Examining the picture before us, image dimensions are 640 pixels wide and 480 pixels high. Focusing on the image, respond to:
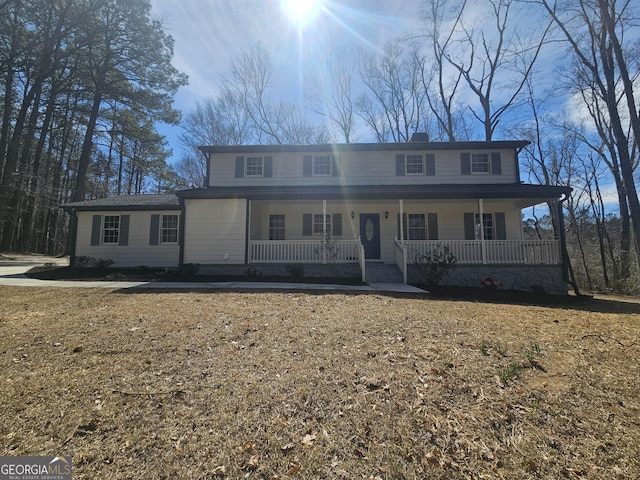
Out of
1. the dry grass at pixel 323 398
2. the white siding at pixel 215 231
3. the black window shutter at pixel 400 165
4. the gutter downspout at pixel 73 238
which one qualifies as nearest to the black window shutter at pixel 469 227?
the black window shutter at pixel 400 165

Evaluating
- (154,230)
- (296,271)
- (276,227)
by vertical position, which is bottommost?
(296,271)

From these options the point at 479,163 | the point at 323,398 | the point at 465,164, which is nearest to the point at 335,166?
the point at 465,164

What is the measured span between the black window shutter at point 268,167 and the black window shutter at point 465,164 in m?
9.12

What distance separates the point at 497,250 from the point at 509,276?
104 cm

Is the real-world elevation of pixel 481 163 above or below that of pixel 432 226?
above

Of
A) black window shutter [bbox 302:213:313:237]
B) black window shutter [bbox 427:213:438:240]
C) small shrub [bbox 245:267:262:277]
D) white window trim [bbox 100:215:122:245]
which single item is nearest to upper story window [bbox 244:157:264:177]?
black window shutter [bbox 302:213:313:237]

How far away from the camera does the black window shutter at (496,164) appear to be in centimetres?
1419

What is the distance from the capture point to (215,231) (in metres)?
12.0

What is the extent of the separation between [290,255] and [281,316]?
6.50 meters

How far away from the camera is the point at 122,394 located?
2.76m

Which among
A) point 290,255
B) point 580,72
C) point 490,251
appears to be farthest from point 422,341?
point 580,72

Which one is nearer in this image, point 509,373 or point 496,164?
point 509,373

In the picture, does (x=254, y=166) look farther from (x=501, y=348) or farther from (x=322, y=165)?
(x=501, y=348)

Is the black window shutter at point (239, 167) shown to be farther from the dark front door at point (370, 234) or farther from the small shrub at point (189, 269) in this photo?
the dark front door at point (370, 234)
